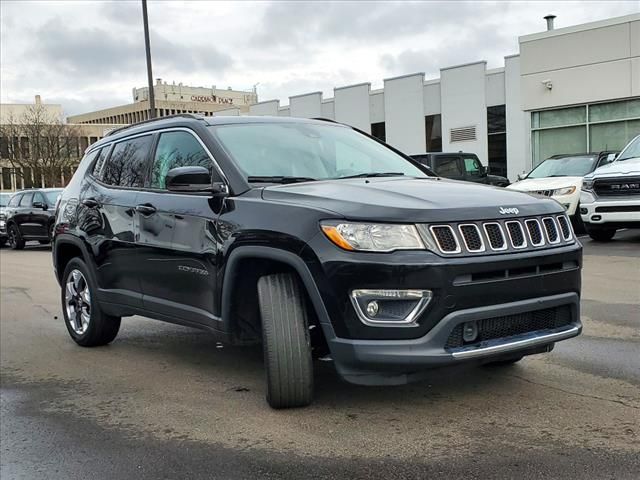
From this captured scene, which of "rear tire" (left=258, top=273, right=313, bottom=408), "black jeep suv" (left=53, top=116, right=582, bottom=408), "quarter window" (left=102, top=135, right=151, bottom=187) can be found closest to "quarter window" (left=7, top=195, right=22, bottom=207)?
"quarter window" (left=102, top=135, right=151, bottom=187)

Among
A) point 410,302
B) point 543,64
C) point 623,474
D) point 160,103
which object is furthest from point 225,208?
point 160,103

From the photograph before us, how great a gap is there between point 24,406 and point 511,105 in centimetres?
2655

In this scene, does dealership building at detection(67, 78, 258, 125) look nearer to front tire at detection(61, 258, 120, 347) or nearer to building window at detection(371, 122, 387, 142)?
building window at detection(371, 122, 387, 142)

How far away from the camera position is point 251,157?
4.49m

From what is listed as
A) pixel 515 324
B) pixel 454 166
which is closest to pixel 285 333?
pixel 515 324

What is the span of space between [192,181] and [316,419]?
64.3 inches

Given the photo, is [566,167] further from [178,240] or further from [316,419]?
[316,419]

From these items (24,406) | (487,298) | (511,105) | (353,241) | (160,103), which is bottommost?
(24,406)

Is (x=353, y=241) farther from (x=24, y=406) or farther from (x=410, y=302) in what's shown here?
(x=24, y=406)

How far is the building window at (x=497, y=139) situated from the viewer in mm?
28855

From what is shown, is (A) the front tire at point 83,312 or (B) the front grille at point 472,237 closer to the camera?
(B) the front grille at point 472,237

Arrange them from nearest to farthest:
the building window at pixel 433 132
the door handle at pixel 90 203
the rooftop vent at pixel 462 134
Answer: the door handle at pixel 90 203 < the rooftop vent at pixel 462 134 < the building window at pixel 433 132

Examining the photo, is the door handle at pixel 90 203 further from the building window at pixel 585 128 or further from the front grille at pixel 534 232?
the building window at pixel 585 128

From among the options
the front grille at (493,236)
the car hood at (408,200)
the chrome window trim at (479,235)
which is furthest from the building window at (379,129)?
the chrome window trim at (479,235)
